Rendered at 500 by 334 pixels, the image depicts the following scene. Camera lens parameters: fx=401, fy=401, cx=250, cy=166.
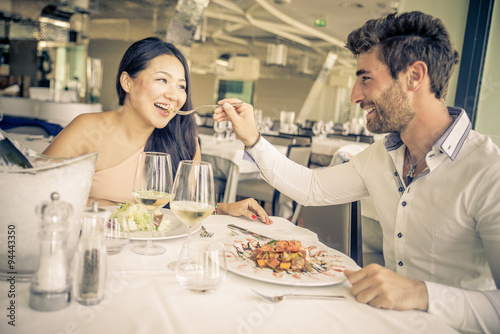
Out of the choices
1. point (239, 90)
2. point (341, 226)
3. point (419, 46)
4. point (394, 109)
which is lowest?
point (341, 226)

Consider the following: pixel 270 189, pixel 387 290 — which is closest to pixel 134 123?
pixel 387 290

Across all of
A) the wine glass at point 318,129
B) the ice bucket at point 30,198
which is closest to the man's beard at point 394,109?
the ice bucket at point 30,198

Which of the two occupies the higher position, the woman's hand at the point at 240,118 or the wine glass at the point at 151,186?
the woman's hand at the point at 240,118

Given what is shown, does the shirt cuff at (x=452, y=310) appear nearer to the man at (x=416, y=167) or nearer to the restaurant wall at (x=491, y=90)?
the man at (x=416, y=167)

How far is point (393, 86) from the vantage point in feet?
4.39

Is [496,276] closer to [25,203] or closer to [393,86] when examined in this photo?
[393,86]

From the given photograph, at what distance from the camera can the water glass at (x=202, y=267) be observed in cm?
79

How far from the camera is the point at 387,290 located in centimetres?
82

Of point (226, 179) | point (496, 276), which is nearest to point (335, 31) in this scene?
point (226, 179)

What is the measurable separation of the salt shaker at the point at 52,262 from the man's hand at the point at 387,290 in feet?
1.86

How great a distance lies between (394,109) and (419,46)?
22 centimetres

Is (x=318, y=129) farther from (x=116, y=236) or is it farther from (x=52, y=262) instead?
(x=52, y=262)

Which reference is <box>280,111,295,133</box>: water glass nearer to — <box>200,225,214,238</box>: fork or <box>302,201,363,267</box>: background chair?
<box>302,201,363,267</box>: background chair

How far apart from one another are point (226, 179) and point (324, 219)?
7.10 feet
